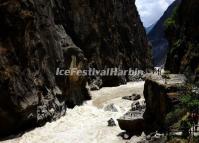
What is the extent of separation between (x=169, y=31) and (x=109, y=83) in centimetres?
1635

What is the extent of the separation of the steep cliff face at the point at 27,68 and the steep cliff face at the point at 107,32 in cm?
2513

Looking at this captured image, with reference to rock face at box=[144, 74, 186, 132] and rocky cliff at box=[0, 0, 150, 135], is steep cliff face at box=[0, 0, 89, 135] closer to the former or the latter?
rocky cliff at box=[0, 0, 150, 135]

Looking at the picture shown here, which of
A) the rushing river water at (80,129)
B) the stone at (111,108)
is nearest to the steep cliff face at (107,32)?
the stone at (111,108)

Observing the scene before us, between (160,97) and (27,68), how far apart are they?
16106 mm

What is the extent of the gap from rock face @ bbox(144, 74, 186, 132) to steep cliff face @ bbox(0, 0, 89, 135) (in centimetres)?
1223

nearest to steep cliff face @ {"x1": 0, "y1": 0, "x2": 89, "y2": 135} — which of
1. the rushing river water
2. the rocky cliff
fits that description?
the rocky cliff

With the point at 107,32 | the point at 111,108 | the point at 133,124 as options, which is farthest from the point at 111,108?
the point at 107,32

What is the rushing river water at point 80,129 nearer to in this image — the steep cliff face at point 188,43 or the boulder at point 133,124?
the boulder at point 133,124

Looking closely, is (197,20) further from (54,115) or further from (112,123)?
(54,115)

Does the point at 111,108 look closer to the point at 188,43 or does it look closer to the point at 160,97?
the point at 188,43

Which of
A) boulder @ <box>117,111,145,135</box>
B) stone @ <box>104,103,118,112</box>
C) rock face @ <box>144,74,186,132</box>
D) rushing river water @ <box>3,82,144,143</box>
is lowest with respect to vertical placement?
rushing river water @ <box>3,82,144,143</box>

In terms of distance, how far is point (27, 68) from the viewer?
41406 millimetres

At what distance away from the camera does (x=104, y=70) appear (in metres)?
82.0

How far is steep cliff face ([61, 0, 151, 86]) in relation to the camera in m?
75.2
